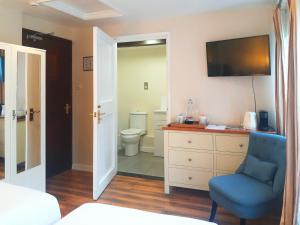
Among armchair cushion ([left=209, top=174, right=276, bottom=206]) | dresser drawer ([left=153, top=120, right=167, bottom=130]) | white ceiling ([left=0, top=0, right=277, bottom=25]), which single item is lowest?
armchair cushion ([left=209, top=174, right=276, bottom=206])

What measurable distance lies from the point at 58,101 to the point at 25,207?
2548mm

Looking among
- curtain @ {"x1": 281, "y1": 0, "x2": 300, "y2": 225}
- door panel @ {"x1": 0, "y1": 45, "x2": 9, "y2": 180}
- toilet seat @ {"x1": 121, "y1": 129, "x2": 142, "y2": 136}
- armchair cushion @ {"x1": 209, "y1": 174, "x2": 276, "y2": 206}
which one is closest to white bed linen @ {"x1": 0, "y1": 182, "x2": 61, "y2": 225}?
door panel @ {"x1": 0, "y1": 45, "x2": 9, "y2": 180}

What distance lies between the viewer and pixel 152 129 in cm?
500

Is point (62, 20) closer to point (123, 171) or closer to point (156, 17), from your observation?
point (156, 17)

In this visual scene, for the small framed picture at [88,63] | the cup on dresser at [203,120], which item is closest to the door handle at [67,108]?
the small framed picture at [88,63]

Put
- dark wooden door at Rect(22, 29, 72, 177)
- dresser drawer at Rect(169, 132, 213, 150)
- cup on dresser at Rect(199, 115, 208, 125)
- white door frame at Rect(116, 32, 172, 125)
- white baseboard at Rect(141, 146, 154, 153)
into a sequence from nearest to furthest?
dresser drawer at Rect(169, 132, 213, 150) → cup on dresser at Rect(199, 115, 208, 125) → white door frame at Rect(116, 32, 172, 125) → dark wooden door at Rect(22, 29, 72, 177) → white baseboard at Rect(141, 146, 154, 153)

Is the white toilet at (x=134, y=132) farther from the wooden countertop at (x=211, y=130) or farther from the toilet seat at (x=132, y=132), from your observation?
the wooden countertop at (x=211, y=130)

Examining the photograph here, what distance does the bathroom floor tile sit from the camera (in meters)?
3.77

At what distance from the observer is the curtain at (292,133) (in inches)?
64.3

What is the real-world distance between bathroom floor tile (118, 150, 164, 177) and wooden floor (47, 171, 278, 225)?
30cm

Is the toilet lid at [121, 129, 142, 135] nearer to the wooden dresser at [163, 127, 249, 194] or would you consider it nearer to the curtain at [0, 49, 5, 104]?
the wooden dresser at [163, 127, 249, 194]

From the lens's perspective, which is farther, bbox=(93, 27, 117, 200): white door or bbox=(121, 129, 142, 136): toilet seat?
bbox=(121, 129, 142, 136): toilet seat

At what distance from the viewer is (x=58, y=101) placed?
3.63 metres

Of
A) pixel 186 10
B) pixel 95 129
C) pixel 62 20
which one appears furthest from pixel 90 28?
pixel 95 129
